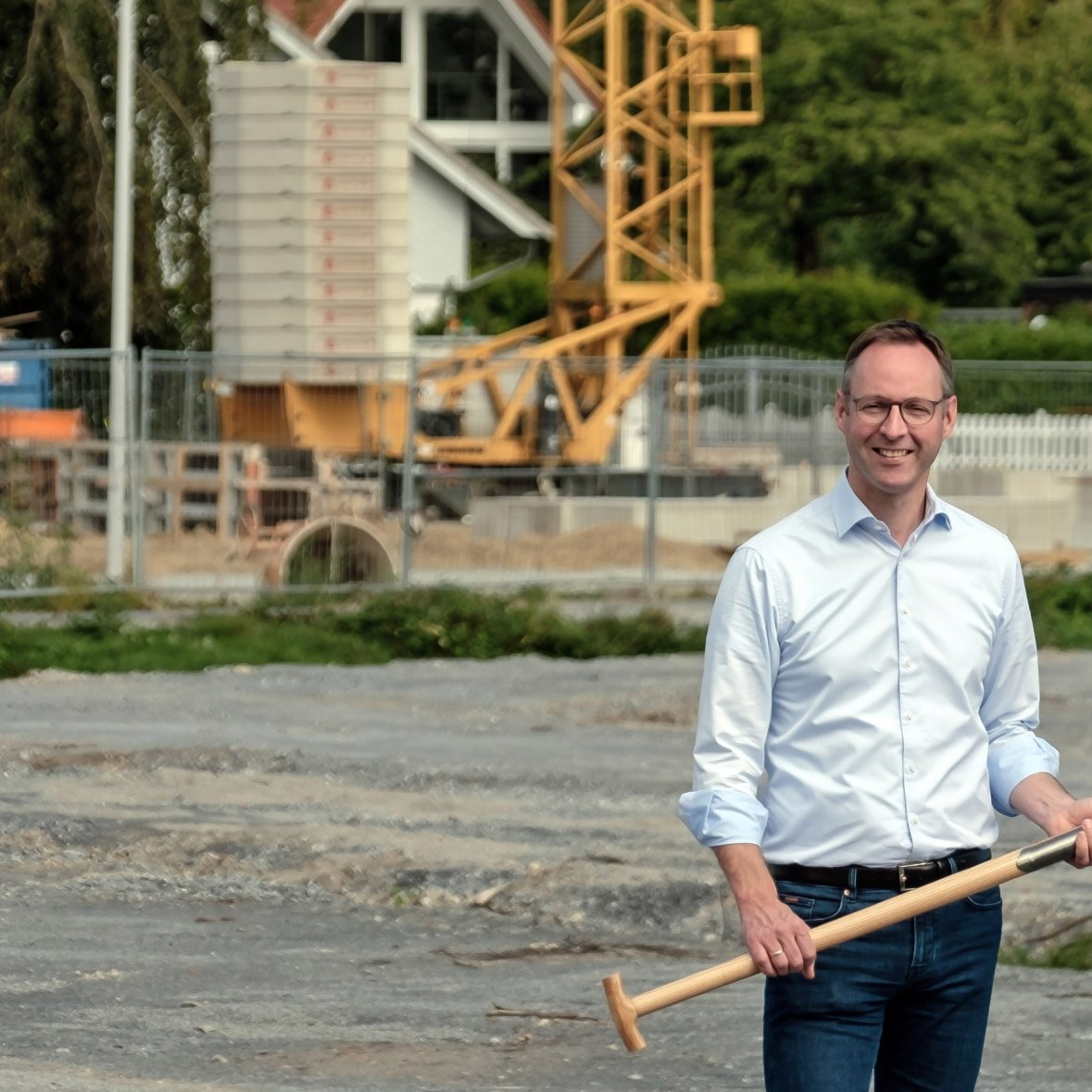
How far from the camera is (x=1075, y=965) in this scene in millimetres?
8109

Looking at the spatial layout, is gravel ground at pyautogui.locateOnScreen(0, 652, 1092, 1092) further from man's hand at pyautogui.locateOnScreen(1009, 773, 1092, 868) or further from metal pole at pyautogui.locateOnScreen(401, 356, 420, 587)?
metal pole at pyautogui.locateOnScreen(401, 356, 420, 587)

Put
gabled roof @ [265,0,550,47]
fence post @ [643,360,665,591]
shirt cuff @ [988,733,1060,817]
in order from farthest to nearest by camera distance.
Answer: gabled roof @ [265,0,550,47]
fence post @ [643,360,665,591]
shirt cuff @ [988,733,1060,817]

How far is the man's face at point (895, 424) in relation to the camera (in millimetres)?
4020

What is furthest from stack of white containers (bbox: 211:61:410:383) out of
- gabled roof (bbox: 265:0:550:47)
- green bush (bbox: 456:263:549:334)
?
gabled roof (bbox: 265:0:550:47)

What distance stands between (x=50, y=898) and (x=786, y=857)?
17.9ft

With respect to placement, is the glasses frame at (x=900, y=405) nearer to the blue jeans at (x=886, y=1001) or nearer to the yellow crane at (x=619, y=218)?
the blue jeans at (x=886, y=1001)

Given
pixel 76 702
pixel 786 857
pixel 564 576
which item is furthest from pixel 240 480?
pixel 786 857

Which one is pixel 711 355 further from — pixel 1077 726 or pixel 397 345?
pixel 1077 726

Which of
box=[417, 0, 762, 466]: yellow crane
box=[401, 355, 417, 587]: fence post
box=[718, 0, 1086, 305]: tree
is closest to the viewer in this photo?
box=[401, 355, 417, 587]: fence post

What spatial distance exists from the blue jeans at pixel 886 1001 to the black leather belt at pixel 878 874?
0.04ft

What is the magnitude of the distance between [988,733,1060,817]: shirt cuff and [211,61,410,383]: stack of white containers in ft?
67.7

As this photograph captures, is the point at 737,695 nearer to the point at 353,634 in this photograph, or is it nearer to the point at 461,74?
the point at 353,634

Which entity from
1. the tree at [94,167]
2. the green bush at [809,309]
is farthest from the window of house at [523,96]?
the tree at [94,167]

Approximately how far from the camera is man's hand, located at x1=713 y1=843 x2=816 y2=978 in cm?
389
